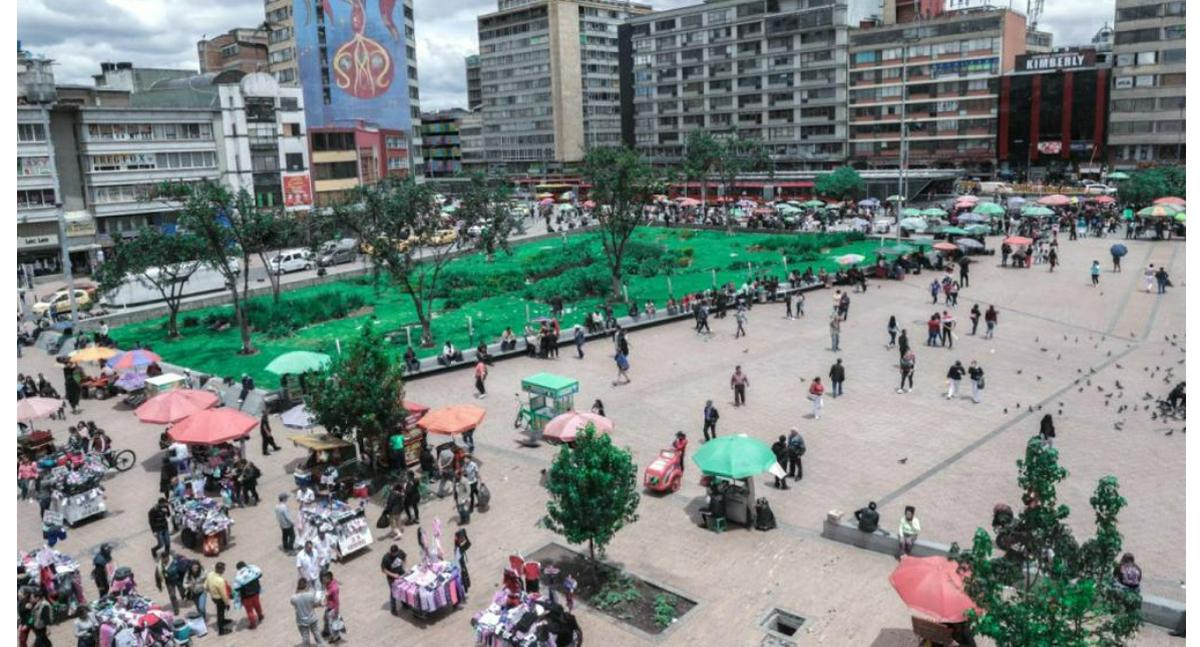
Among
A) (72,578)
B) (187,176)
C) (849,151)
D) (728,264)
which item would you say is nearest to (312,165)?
(187,176)

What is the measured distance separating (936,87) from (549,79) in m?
53.8

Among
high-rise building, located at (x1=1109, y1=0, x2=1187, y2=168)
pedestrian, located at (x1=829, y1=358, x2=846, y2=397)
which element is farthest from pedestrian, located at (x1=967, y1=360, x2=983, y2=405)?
high-rise building, located at (x1=1109, y1=0, x2=1187, y2=168)

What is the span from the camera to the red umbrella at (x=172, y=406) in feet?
71.8

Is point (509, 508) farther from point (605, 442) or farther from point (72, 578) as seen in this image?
point (72, 578)

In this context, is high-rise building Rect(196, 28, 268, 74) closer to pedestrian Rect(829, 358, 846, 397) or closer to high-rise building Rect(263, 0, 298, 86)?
high-rise building Rect(263, 0, 298, 86)

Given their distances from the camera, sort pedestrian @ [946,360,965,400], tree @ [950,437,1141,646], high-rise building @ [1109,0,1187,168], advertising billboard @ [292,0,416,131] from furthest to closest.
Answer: advertising billboard @ [292,0,416,131] → high-rise building @ [1109,0,1187,168] → pedestrian @ [946,360,965,400] → tree @ [950,437,1141,646]

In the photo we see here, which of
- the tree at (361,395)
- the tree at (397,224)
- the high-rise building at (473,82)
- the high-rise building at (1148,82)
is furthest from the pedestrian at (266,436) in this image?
the high-rise building at (473,82)

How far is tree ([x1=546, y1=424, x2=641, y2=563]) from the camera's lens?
14.5 meters

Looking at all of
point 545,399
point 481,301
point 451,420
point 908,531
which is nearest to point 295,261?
point 481,301

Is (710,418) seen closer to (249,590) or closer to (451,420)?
(451,420)

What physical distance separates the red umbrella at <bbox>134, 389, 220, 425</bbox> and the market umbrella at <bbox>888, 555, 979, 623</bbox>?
17.2 meters

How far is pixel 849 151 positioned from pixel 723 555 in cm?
8683

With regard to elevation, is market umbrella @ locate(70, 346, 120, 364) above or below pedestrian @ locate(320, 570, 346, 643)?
above

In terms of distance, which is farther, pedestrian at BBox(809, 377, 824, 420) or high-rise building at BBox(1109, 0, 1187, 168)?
high-rise building at BBox(1109, 0, 1187, 168)
